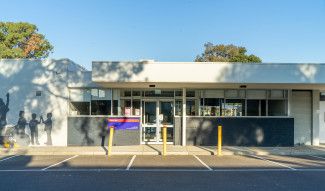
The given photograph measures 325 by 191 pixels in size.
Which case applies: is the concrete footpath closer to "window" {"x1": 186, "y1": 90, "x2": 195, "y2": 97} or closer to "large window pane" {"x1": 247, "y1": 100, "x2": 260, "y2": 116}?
"large window pane" {"x1": 247, "y1": 100, "x2": 260, "y2": 116}

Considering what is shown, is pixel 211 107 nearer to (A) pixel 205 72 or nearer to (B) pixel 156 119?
(B) pixel 156 119

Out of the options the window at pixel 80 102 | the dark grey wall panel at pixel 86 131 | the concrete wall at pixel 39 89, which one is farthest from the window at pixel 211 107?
the concrete wall at pixel 39 89

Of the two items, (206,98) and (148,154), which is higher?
(206,98)

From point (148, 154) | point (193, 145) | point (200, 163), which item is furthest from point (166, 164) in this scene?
point (193, 145)

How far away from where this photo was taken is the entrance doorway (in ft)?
67.6

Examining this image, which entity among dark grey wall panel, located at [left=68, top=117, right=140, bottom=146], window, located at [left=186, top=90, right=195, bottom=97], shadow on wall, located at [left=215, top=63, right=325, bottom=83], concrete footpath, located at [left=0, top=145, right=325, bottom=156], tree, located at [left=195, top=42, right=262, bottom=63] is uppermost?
tree, located at [left=195, top=42, right=262, bottom=63]

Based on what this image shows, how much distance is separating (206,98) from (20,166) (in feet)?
32.9

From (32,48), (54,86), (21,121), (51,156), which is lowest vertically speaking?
(51,156)

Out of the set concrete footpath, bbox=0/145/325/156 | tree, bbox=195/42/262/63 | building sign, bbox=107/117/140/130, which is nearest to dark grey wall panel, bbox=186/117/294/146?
concrete footpath, bbox=0/145/325/156

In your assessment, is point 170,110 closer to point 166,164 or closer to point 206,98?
point 206,98

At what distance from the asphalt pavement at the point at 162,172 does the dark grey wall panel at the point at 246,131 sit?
3436 mm

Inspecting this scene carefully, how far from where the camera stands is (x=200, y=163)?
561 inches

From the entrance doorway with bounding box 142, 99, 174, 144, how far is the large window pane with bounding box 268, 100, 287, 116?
4.92 m

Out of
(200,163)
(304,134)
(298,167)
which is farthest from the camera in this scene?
(304,134)
